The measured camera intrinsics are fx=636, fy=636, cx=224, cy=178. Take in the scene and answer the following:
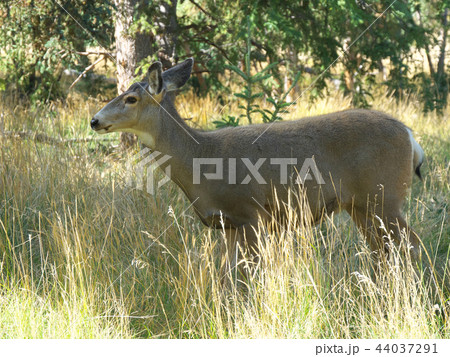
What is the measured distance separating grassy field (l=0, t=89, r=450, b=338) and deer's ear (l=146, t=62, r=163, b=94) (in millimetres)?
1113

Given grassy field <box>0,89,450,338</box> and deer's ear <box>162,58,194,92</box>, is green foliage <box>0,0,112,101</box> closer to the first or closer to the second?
grassy field <box>0,89,450,338</box>

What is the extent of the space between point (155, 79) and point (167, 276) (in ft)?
5.71

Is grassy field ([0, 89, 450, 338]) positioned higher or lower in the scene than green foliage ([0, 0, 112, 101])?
lower

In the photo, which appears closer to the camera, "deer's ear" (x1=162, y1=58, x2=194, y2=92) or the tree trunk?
"deer's ear" (x1=162, y1=58, x2=194, y2=92)

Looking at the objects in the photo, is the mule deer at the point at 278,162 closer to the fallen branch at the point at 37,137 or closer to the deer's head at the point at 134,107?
the deer's head at the point at 134,107

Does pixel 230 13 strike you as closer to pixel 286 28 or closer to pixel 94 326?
pixel 286 28

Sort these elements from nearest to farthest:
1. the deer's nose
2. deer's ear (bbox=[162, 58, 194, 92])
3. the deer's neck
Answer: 1. the deer's nose
2. the deer's neck
3. deer's ear (bbox=[162, 58, 194, 92])

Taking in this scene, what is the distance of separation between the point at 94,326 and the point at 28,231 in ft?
6.95

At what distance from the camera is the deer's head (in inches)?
213

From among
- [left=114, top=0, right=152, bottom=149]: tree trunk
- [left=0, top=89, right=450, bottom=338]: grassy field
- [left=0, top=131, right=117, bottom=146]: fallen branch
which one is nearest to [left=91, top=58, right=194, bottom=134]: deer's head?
[left=0, top=89, right=450, bottom=338]: grassy field

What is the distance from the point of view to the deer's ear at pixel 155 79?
18.0 feet

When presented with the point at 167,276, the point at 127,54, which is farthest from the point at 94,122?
the point at 127,54

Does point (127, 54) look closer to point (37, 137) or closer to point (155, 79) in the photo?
point (37, 137)

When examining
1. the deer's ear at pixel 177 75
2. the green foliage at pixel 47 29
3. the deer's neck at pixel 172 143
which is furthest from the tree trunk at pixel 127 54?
the deer's neck at pixel 172 143
